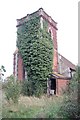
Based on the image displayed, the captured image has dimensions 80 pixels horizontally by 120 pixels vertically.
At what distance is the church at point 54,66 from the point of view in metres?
22.2

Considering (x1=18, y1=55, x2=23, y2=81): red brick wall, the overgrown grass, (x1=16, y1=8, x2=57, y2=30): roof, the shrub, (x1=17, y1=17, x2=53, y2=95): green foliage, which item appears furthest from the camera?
(x1=18, y1=55, x2=23, y2=81): red brick wall

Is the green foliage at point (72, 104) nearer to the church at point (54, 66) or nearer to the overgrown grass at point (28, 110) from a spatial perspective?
the overgrown grass at point (28, 110)

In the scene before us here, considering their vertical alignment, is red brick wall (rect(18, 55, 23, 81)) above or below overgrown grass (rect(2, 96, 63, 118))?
above

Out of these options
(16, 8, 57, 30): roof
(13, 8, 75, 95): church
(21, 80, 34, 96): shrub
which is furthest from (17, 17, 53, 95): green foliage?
(13, 8, 75, 95): church

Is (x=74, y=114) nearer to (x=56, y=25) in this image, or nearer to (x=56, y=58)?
(x=56, y=58)

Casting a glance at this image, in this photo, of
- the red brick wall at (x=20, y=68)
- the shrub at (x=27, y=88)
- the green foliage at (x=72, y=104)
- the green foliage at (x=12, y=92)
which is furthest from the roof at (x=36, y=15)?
the green foliage at (x=72, y=104)

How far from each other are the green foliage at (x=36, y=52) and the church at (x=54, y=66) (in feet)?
2.19

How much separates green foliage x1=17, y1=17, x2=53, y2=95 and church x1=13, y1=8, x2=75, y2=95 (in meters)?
0.67

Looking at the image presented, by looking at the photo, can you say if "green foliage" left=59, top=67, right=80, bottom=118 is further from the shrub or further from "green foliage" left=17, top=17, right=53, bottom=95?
the shrub

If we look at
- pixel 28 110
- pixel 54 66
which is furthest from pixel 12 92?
pixel 54 66

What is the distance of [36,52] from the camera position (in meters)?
21.4

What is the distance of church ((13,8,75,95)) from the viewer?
874 inches

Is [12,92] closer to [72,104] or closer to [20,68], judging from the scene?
[72,104]

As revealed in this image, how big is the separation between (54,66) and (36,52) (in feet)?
12.4
